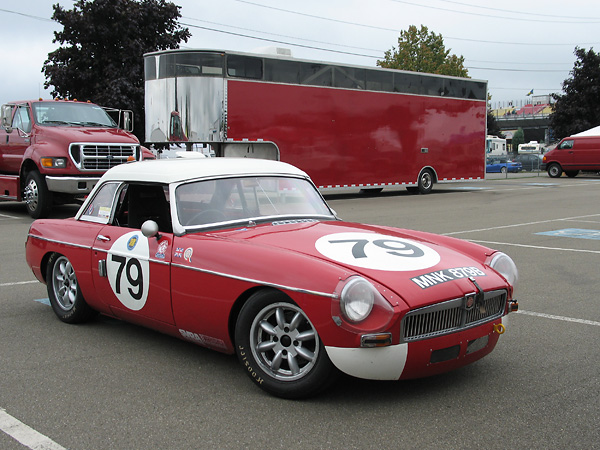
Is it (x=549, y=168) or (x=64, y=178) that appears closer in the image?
(x=64, y=178)

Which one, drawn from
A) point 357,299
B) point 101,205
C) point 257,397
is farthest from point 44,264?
point 357,299

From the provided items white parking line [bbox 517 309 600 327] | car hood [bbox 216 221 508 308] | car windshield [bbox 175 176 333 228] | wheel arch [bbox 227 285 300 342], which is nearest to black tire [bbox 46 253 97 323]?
car windshield [bbox 175 176 333 228]

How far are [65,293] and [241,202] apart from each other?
6.36 feet

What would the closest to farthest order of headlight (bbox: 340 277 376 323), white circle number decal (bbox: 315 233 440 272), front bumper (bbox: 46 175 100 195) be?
1. headlight (bbox: 340 277 376 323)
2. white circle number decal (bbox: 315 233 440 272)
3. front bumper (bbox: 46 175 100 195)

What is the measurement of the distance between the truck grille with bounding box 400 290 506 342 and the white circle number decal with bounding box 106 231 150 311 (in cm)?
200

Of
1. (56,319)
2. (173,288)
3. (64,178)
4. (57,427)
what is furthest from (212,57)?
(57,427)

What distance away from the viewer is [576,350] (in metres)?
4.90

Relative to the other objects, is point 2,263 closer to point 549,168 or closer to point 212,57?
point 212,57

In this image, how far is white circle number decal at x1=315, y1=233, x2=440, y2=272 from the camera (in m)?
3.93

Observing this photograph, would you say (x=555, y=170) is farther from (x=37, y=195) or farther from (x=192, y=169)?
(x=192, y=169)

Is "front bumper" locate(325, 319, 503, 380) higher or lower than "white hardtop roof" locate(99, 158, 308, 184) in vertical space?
lower

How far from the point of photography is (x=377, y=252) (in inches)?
Answer: 163

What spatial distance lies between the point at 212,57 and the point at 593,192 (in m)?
15.1

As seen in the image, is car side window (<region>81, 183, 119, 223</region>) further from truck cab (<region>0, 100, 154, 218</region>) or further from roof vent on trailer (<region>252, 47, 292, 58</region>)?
roof vent on trailer (<region>252, 47, 292, 58</region>)
